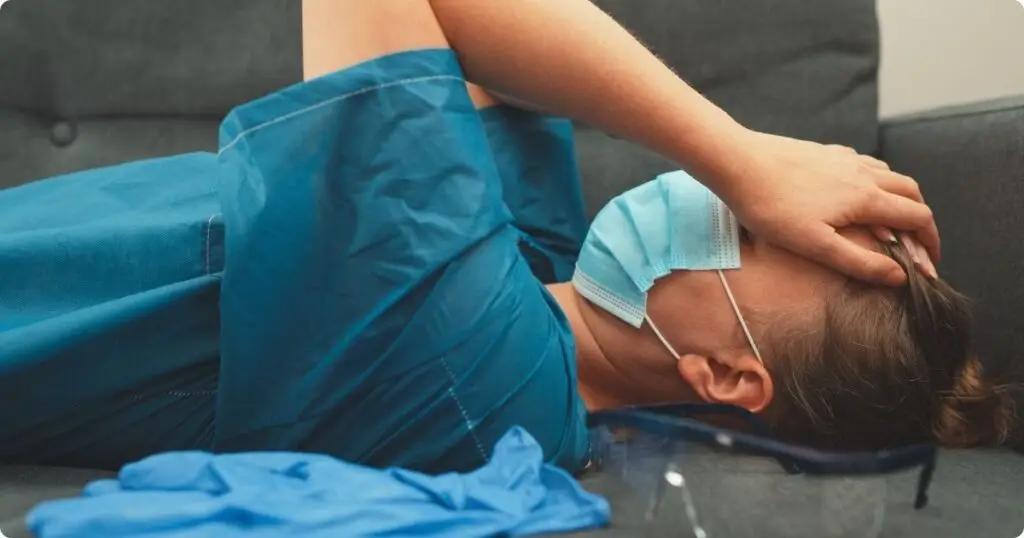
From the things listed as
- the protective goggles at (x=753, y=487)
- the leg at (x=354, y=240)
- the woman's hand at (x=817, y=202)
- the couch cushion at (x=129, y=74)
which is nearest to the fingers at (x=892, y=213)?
the woman's hand at (x=817, y=202)

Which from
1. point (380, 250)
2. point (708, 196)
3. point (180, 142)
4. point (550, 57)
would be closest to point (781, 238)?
point (708, 196)

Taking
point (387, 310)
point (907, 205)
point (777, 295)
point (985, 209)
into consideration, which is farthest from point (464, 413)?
point (985, 209)

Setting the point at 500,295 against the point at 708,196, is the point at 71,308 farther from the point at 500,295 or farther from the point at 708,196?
the point at 708,196

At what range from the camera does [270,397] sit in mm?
704

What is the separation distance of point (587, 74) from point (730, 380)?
0.33 m

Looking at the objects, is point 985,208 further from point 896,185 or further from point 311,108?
point 311,108

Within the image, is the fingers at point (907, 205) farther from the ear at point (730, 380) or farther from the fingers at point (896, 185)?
the ear at point (730, 380)

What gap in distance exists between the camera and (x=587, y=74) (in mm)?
770

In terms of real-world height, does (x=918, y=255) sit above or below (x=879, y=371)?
above

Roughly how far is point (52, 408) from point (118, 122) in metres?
0.69

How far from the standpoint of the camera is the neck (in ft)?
3.00

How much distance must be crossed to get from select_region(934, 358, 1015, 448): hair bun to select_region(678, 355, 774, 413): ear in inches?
6.6

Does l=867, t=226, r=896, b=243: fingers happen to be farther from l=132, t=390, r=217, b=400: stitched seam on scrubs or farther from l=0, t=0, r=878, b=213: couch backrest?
l=132, t=390, r=217, b=400: stitched seam on scrubs

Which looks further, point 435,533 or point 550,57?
point 550,57
